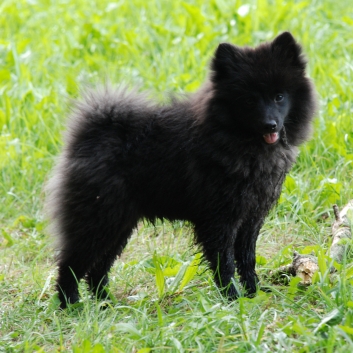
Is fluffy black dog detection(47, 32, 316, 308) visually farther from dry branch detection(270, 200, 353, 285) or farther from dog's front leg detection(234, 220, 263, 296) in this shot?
dry branch detection(270, 200, 353, 285)

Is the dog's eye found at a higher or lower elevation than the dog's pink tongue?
higher

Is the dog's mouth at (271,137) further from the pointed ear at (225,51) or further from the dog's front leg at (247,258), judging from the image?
the dog's front leg at (247,258)

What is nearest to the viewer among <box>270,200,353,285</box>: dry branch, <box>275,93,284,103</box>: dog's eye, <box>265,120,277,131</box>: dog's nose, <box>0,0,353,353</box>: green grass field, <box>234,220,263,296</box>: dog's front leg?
<box>0,0,353,353</box>: green grass field

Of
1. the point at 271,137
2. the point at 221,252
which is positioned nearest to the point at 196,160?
the point at 271,137

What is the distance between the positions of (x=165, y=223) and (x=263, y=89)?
2.02 m

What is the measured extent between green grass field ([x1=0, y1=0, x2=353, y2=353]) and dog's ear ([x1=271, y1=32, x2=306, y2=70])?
1.18 m

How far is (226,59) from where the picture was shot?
14.6 feet

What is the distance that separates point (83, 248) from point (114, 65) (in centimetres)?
403

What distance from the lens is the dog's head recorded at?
171 inches

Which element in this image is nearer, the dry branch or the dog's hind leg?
the dry branch

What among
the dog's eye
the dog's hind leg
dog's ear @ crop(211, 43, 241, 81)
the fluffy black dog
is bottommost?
the dog's hind leg

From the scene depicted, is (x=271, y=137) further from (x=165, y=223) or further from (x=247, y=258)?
(x=165, y=223)

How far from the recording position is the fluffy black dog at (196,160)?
4.44m

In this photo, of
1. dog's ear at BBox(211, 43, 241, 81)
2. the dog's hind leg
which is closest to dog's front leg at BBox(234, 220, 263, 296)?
the dog's hind leg
